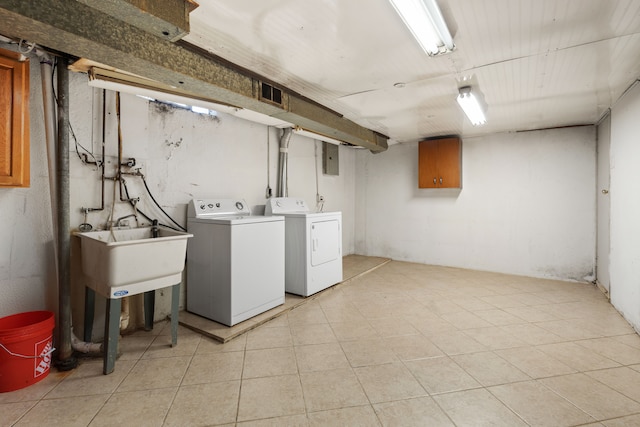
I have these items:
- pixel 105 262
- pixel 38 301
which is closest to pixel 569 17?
pixel 105 262

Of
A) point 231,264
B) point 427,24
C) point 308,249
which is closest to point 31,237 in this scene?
point 231,264

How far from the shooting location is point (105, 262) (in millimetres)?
1805

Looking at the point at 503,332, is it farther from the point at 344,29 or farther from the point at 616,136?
the point at 344,29

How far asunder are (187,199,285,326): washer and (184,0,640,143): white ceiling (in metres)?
1.37

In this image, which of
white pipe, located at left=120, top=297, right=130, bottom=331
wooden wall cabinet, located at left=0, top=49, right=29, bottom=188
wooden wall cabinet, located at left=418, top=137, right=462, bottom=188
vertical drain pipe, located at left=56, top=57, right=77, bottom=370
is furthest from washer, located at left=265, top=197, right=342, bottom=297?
Result: wooden wall cabinet, located at left=0, top=49, right=29, bottom=188

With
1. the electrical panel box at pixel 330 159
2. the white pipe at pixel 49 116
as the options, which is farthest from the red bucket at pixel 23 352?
the electrical panel box at pixel 330 159

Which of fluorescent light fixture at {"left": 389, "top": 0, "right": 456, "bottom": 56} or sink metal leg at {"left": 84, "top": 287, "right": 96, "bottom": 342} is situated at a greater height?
fluorescent light fixture at {"left": 389, "top": 0, "right": 456, "bottom": 56}

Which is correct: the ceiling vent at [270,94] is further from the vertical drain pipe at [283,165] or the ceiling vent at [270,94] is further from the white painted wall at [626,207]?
the white painted wall at [626,207]

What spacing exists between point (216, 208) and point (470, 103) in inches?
112

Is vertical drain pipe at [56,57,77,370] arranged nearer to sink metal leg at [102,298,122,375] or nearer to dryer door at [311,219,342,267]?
sink metal leg at [102,298,122,375]

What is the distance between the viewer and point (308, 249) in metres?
3.28

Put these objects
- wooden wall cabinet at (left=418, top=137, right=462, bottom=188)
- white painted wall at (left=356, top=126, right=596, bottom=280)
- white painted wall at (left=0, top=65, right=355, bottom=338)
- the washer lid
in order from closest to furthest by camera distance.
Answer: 1. white painted wall at (left=0, top=65, right=355, bottom=338)
2. the washer lid
3. white painted wall at (left=356, top=126, right=596, bottom=280)
4. wooden wall cabinet at (left=418, top=137, right=462, bottom=188)

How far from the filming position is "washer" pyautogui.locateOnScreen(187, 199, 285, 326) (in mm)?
2490

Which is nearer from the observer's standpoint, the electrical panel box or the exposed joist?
the exposed joist
